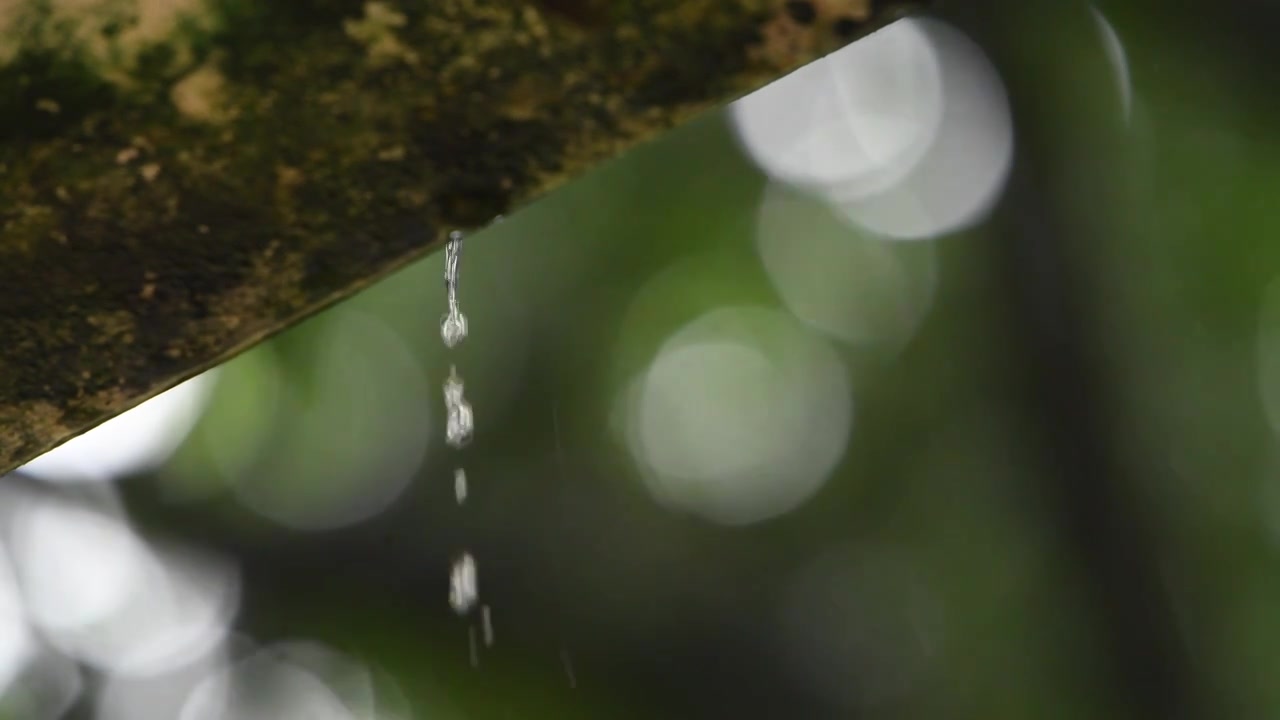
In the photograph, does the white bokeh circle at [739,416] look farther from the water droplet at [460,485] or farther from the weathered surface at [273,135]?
the weathered surface at [273,135]

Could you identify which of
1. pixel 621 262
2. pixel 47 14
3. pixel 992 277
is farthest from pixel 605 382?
pixel 47 14

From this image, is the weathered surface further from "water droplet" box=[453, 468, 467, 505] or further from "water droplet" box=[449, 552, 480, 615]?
"water droplet" box=[453, 468, 467, 505]

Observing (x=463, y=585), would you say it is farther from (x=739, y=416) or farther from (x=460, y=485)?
(x=739, y=416)

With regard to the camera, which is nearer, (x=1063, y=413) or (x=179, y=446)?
(x=1063, y=413)

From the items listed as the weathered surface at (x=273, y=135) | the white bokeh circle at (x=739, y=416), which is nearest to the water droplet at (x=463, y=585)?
the white bokeh circle at (x=739, y=416)

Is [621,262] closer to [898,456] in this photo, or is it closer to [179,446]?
[898,456]

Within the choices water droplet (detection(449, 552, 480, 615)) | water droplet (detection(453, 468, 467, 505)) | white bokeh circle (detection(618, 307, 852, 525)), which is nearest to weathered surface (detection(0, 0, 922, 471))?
water droplet (detection(449, 552, 480, 615))
